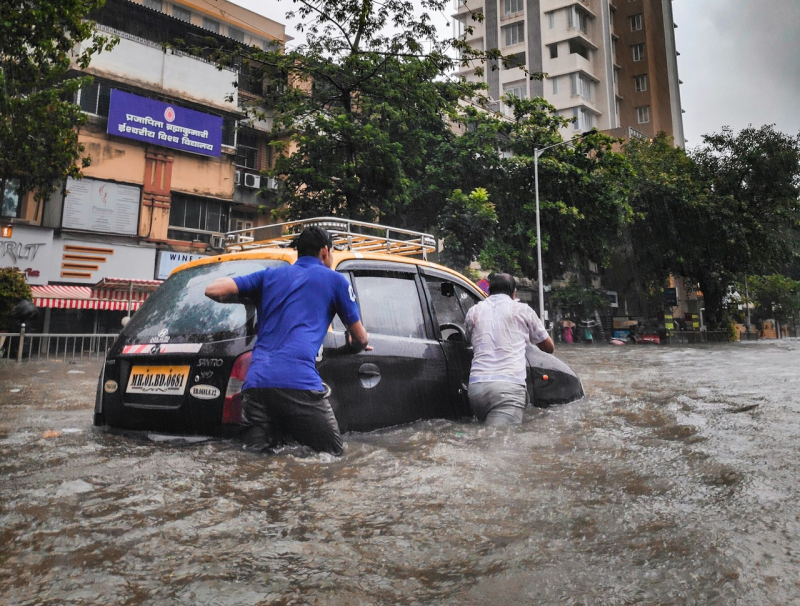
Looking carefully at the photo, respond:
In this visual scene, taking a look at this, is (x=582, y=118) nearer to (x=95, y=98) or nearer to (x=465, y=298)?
(x=95, y=98)

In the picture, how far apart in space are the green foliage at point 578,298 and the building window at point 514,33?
97.1 ft

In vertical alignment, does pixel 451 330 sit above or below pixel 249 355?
above

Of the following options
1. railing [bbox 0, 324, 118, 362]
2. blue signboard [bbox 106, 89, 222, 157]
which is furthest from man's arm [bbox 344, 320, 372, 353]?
blue signboard [bbox 106, 89, 222, 157]

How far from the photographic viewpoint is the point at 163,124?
912 inches

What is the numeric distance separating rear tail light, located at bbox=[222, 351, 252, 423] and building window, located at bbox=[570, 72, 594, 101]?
51.9 meters

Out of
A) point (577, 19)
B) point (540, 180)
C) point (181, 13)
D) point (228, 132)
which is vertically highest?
point (577, 19)

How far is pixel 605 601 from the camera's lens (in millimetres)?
1906

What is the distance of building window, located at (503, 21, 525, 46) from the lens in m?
52.8

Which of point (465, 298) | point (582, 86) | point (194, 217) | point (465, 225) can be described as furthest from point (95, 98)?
A: point (582, 86)

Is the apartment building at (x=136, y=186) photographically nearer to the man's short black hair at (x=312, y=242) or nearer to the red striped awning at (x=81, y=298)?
the red striped awning at (x=81, y=298)

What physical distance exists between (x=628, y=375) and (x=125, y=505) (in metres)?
10.2

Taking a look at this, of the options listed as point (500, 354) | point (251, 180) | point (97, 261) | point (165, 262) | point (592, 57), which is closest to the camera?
point (500, 354)

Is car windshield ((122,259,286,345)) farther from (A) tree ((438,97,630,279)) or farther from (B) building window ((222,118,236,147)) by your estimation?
(B) building window ((222,118,236,147))

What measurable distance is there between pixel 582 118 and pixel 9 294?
4584 cm
